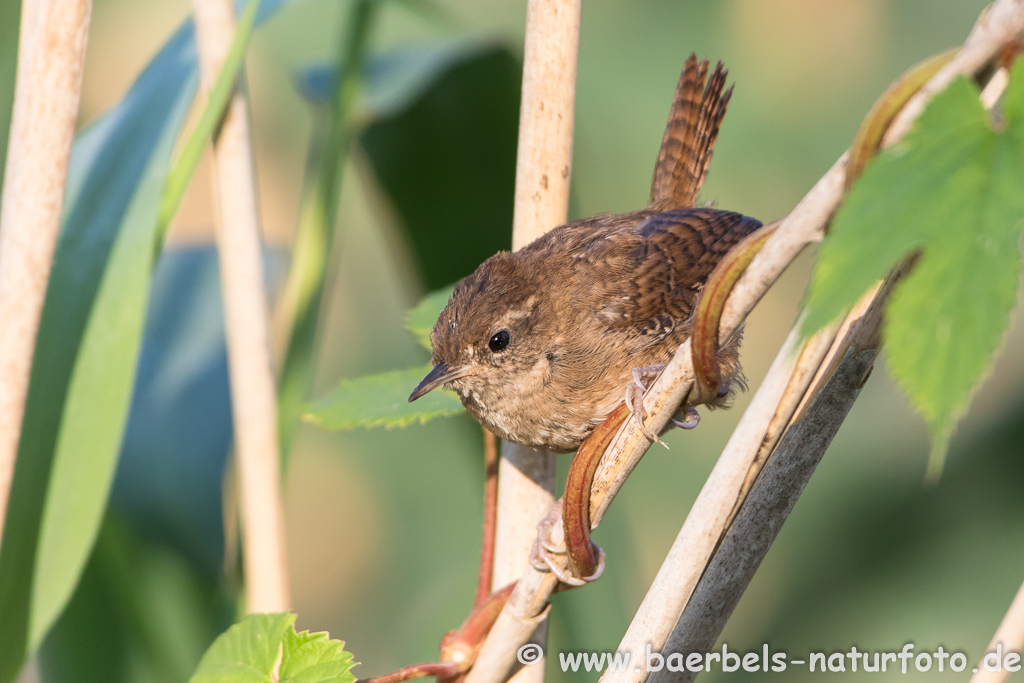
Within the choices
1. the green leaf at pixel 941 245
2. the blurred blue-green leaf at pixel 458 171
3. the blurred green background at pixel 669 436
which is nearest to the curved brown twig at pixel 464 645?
the green leaf at pixel 941 245

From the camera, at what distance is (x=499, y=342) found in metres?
1.03

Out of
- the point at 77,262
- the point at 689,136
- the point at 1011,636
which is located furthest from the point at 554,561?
the point at 689,136

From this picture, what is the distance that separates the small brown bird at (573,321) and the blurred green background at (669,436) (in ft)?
0.74

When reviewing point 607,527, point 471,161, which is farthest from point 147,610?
point 471,161

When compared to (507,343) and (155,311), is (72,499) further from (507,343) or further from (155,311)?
(155,311)

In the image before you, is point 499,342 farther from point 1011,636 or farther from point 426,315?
point 1011,636

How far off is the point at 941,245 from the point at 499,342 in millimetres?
730

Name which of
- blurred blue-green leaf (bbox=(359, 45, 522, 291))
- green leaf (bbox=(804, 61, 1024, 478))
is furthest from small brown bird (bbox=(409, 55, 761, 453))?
green leaf (bbox=(804, 61, 1024, 478))

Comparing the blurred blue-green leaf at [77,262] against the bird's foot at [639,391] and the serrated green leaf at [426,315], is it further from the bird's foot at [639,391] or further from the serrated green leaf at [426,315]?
the bird's foot at [639,391]

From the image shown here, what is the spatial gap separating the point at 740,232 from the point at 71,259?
0.85m

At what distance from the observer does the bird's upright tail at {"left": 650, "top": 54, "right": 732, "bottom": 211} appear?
1.24 metres

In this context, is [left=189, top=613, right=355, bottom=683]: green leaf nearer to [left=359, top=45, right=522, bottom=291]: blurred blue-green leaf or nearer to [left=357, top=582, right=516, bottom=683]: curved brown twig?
[left=357, top=582, right=516, bottom=683]: curved brown twig

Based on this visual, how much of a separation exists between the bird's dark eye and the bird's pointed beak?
0.15 feet

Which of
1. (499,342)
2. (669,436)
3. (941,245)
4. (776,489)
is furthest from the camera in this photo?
(669,436)
